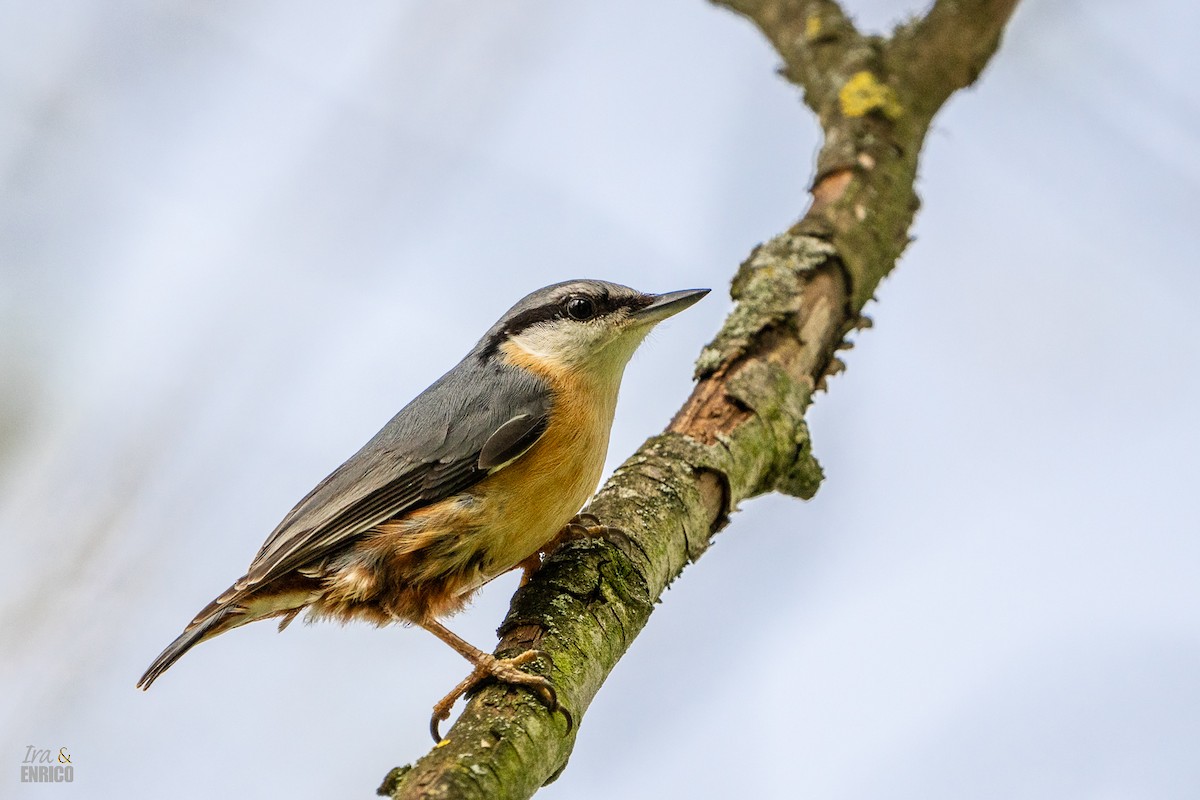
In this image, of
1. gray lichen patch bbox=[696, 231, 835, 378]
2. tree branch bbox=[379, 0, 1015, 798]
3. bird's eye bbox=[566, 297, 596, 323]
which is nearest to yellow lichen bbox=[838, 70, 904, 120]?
tree branch bbox=[379, 0, 1015, 798]

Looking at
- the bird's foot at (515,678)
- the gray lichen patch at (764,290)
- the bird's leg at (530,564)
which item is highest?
the gray lichen patch at (764,290)

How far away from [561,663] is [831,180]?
278 centimetres

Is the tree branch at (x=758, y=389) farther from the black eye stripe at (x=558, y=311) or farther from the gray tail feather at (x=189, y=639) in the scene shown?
the gray tail feather at (x=189, y=639)

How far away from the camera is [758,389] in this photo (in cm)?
381

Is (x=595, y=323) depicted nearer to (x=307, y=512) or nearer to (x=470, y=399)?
(x=470, y=399)

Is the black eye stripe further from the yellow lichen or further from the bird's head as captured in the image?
the yellow lichen

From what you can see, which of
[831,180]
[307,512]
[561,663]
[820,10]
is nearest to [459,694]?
[561,663]

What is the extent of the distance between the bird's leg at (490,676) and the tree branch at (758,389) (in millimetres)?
29

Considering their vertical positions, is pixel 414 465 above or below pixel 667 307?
below

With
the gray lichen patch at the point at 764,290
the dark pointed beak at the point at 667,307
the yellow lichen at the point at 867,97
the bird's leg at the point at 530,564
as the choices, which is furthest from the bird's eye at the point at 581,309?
the yellow lichen at the point at 867,97

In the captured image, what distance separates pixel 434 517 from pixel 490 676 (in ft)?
2.41

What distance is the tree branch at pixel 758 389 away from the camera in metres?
2.41

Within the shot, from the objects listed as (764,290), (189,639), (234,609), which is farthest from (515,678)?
(764,290)

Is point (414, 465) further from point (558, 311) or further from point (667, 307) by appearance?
point (667, 307)
